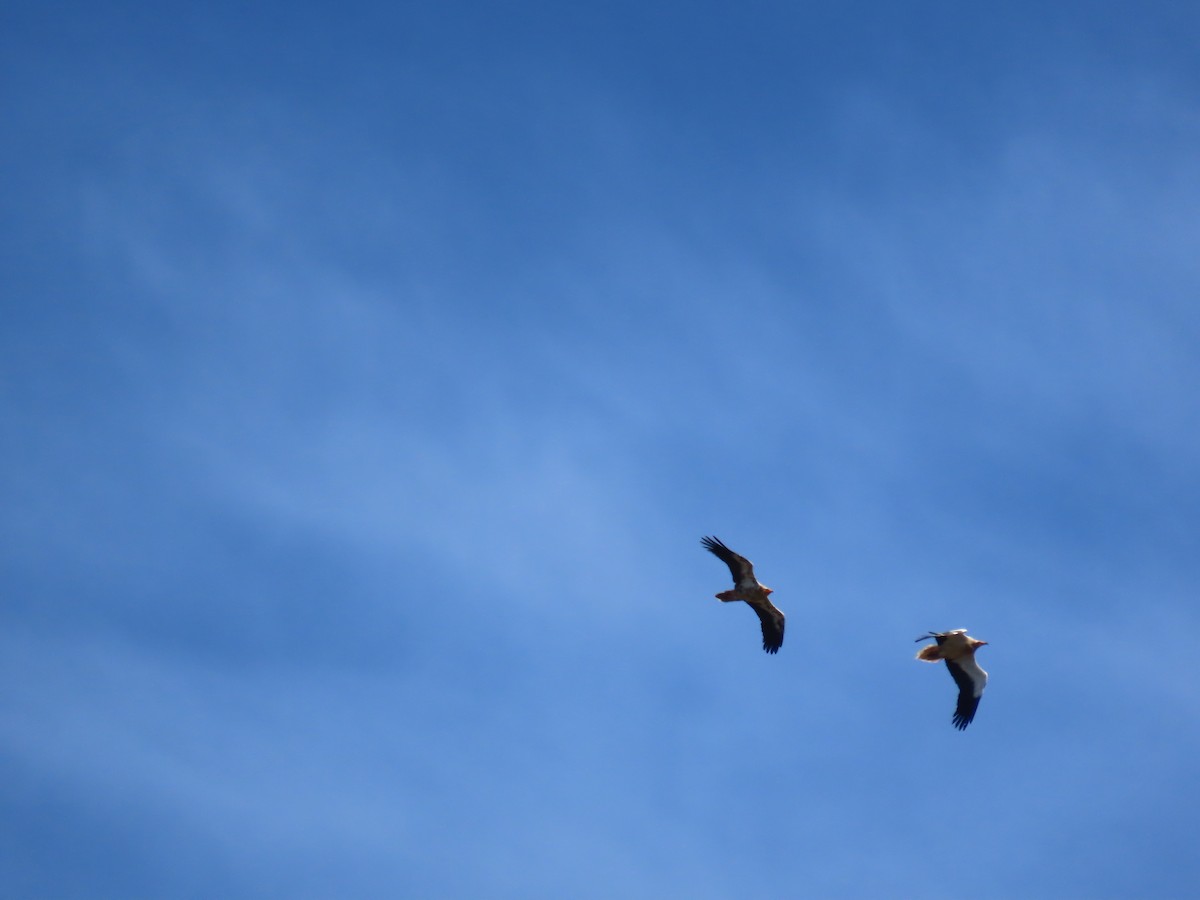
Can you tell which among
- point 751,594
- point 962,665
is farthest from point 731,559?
point 962,665

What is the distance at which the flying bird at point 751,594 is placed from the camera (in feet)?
87.4

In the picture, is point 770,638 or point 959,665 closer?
point 959,665

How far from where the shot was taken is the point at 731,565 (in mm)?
26766

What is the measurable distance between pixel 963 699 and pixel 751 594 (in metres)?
5.46

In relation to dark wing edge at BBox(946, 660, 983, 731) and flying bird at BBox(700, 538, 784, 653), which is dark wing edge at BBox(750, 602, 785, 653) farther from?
dark wing edge at BBox(946, 660, 983, 731)

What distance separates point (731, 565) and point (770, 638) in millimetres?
2411

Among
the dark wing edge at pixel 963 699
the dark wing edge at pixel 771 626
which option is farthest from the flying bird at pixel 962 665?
the dark wing edge at pixel 771 626

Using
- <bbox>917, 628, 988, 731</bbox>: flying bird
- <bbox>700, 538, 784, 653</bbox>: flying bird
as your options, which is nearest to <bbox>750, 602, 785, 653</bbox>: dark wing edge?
<bbox>700, 538, 784, 653</bbox>: flying bird

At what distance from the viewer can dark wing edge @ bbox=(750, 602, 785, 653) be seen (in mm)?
27516

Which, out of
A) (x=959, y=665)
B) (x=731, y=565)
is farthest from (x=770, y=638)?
(x=959, y=665)

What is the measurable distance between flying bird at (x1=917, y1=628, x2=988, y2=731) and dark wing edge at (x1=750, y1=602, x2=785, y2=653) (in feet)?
11.5

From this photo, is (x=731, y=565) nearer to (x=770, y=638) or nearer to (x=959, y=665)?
(x=770, y=638)

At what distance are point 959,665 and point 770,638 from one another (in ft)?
14.9

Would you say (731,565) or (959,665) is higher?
(731,565)
